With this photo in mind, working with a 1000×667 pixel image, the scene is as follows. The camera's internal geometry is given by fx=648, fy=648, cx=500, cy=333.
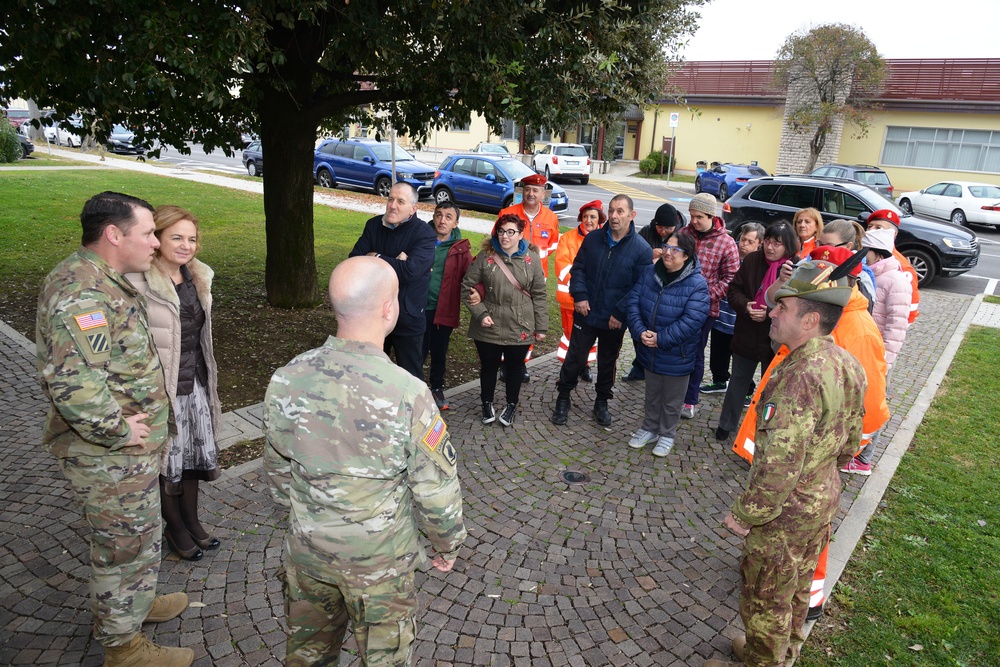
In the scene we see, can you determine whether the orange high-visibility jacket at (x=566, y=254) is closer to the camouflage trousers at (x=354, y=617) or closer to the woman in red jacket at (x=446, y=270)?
the woman in red jacket at (x=446, y=270)

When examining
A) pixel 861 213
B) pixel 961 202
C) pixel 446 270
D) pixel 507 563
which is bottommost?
pixel 507 563

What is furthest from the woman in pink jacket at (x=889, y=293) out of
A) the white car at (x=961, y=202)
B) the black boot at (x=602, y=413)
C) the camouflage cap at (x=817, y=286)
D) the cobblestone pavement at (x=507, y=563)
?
the white car at (x=961, y=202)

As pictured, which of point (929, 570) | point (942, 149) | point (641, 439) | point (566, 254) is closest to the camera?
point (929, 570)

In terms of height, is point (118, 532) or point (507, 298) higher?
point (507, 298)

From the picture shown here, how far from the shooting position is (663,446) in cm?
546

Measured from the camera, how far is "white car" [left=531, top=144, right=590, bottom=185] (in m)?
29.0

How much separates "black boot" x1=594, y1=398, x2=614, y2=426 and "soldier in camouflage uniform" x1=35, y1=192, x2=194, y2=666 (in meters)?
3.86

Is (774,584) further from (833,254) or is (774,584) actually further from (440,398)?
(440,398)

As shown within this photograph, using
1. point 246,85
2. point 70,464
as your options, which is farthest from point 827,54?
point 70,464

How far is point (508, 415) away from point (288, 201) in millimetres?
3965

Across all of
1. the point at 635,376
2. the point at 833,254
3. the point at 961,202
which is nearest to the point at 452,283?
the point at 635,376

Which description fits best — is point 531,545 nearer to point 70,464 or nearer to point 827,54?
point 70,464

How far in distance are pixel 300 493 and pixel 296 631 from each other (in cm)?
56

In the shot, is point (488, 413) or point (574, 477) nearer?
point (574, 477)
